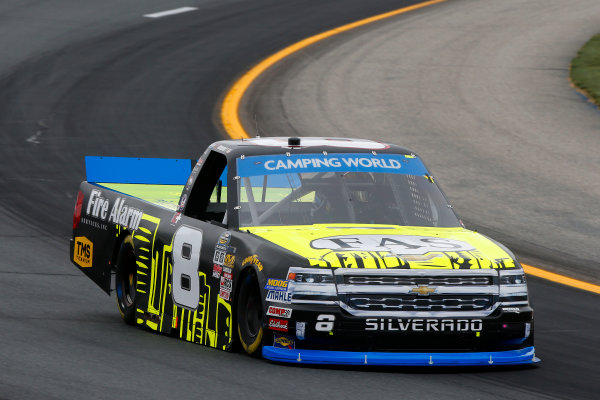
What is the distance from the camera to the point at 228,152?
9.83 metres

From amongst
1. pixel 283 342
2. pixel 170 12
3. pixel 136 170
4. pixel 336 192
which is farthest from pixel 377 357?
pixel 170 12

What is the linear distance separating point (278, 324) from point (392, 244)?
0.91m

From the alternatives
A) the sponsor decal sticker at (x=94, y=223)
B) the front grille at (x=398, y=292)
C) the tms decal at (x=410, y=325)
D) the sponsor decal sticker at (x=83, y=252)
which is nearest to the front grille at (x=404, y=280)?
the front grille at (x=398, y=292)

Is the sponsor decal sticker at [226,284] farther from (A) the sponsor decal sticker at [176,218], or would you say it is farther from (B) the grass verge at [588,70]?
(B) the grass verge at [588,70]

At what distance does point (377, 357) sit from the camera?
8.21 metres

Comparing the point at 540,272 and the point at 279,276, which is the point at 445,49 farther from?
→ the point at 279,276

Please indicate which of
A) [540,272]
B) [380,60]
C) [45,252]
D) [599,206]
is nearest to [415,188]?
[540,272]

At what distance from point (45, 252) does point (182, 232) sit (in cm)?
419

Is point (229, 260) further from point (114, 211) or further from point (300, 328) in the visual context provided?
point (114, 211)

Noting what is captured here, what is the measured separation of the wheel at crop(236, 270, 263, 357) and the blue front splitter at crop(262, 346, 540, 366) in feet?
0.83

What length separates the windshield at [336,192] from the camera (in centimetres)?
933

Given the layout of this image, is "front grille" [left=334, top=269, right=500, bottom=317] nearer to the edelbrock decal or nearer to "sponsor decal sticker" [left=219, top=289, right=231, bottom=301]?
the edelbrock decal

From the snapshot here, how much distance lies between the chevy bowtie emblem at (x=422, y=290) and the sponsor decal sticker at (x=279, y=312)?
77cm

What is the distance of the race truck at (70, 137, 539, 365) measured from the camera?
8.20 meters
